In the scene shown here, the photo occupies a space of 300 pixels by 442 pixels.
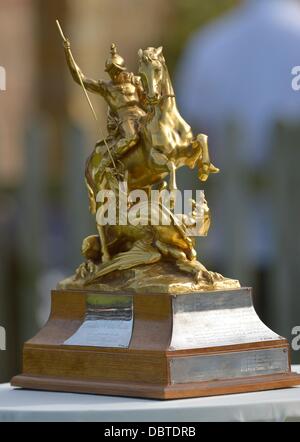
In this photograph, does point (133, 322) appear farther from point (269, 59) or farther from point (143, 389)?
point (269, 59)

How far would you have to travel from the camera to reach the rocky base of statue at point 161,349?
13.5 ft

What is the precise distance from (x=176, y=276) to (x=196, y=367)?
28 centimetres

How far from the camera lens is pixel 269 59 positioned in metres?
11.0

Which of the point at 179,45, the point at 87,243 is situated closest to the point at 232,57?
the point at 179,45

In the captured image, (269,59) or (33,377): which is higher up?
(269,59)

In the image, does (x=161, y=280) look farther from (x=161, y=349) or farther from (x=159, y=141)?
(x=159, y=141)

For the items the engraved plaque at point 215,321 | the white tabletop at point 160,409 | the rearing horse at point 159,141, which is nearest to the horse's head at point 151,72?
the rearing horse at point 159,141

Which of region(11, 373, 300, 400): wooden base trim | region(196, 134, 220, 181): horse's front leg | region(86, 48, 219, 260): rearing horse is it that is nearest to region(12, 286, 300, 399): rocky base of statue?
region(11, 373, 300, 400): wooden base trim

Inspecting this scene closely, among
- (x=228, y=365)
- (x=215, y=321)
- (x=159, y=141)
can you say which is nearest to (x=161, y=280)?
(x=215, y=321)

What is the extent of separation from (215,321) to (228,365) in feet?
0.41

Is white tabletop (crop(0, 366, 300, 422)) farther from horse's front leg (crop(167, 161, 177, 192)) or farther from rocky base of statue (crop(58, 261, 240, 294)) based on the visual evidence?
horse's front leg (crop(167, 161, 177, 192))

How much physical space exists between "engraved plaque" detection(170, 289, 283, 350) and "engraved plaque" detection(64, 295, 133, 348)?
0.52 feet

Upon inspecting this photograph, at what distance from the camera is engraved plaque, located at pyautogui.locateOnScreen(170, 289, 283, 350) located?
13.6 feet

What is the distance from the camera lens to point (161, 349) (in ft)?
13.5
